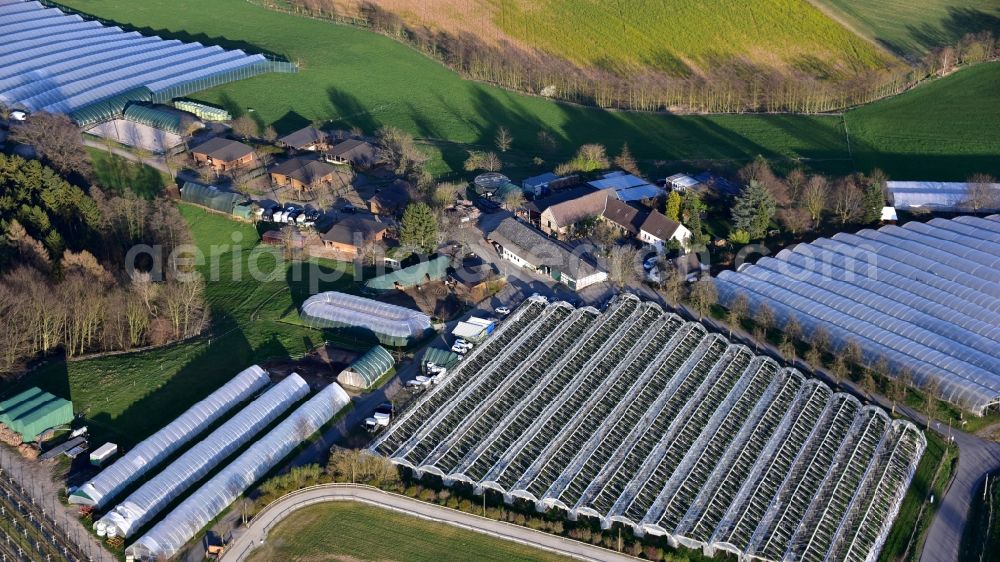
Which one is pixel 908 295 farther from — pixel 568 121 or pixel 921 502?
pixel 568 121

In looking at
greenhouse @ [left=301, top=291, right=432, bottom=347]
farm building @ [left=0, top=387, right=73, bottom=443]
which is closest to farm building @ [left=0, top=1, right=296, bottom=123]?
greenhouse @ [left=301, top=291, right=432, bottom=347]

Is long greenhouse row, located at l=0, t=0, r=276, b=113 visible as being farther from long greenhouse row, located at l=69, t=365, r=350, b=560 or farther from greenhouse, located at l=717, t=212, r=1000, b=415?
greenhouse, located at l=717, t=212, r=1000, b=415

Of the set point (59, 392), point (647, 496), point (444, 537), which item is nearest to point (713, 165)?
point (647, 496)

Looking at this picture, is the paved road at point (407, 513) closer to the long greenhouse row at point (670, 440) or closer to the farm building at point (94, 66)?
the long greenhouse row at point (670, 440)

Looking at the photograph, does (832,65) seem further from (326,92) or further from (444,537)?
(444,537)

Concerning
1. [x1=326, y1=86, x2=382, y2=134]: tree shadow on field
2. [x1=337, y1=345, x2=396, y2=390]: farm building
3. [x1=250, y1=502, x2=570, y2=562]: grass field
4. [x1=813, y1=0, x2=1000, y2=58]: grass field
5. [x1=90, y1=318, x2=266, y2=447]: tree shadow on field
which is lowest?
[x1=90, y1=318, x2=266, y2=447]: tree shadow on field

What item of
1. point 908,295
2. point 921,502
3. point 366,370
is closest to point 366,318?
point 366,370

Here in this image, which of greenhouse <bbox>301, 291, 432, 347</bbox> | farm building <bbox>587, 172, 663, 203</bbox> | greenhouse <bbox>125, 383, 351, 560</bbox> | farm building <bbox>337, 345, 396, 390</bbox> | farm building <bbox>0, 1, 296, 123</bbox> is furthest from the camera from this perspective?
farm building <bbox>0, 1, 296, 123</bbox>

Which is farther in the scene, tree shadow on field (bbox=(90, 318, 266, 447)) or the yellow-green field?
the yellow-green field

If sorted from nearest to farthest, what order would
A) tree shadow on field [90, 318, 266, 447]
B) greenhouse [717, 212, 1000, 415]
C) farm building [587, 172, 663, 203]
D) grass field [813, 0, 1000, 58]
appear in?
1. tree shadow on field [90, 318, 266, 447]
2. greenhouse [717, 212, 1000, 415]
3. farm building [587, 172, 663, 203]
4. grass field [813, 0, 1000, 58]
